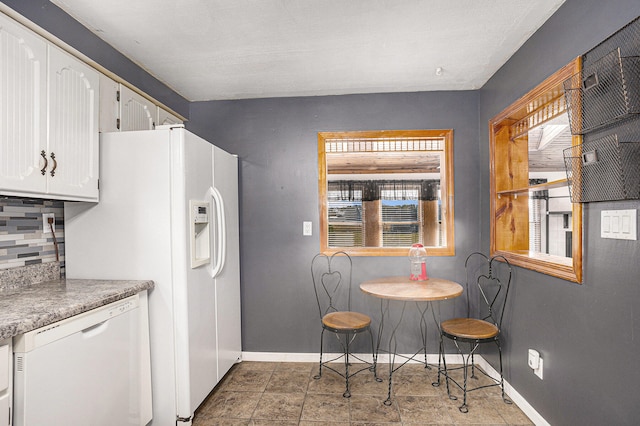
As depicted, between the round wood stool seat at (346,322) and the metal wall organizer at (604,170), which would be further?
the round wood stool seat at (346,322)

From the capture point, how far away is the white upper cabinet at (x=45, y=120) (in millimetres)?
1478

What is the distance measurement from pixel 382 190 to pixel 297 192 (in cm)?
82

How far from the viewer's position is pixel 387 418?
85.9 inches

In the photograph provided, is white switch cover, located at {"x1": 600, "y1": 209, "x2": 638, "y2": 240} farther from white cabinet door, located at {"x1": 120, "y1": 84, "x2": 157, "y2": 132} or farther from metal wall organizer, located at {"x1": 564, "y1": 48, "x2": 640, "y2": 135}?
white cabinet door, located at {"x1": 120, "y1": 84, "x2": 157, "y2": 132}

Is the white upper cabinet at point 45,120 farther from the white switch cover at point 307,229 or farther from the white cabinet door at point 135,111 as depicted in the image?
the white switch cover at point 307,229

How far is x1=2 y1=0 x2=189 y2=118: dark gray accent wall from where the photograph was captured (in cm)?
172

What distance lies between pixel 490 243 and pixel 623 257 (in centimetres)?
133

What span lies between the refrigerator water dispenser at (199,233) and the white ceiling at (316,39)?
1.07 meters

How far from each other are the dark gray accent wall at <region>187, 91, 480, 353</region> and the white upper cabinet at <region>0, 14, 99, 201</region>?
133 centimetres

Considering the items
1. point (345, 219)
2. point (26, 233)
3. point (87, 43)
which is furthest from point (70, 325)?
point (345, 219)

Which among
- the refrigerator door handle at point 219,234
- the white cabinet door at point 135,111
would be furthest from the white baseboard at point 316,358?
the white cabinet door at point 135,111

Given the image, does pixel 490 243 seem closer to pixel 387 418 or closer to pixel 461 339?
pixel 461 339

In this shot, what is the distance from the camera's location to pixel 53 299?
1558mm

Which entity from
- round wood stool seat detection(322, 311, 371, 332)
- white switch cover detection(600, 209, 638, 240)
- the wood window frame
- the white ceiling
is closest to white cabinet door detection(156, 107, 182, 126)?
the white ceiling
